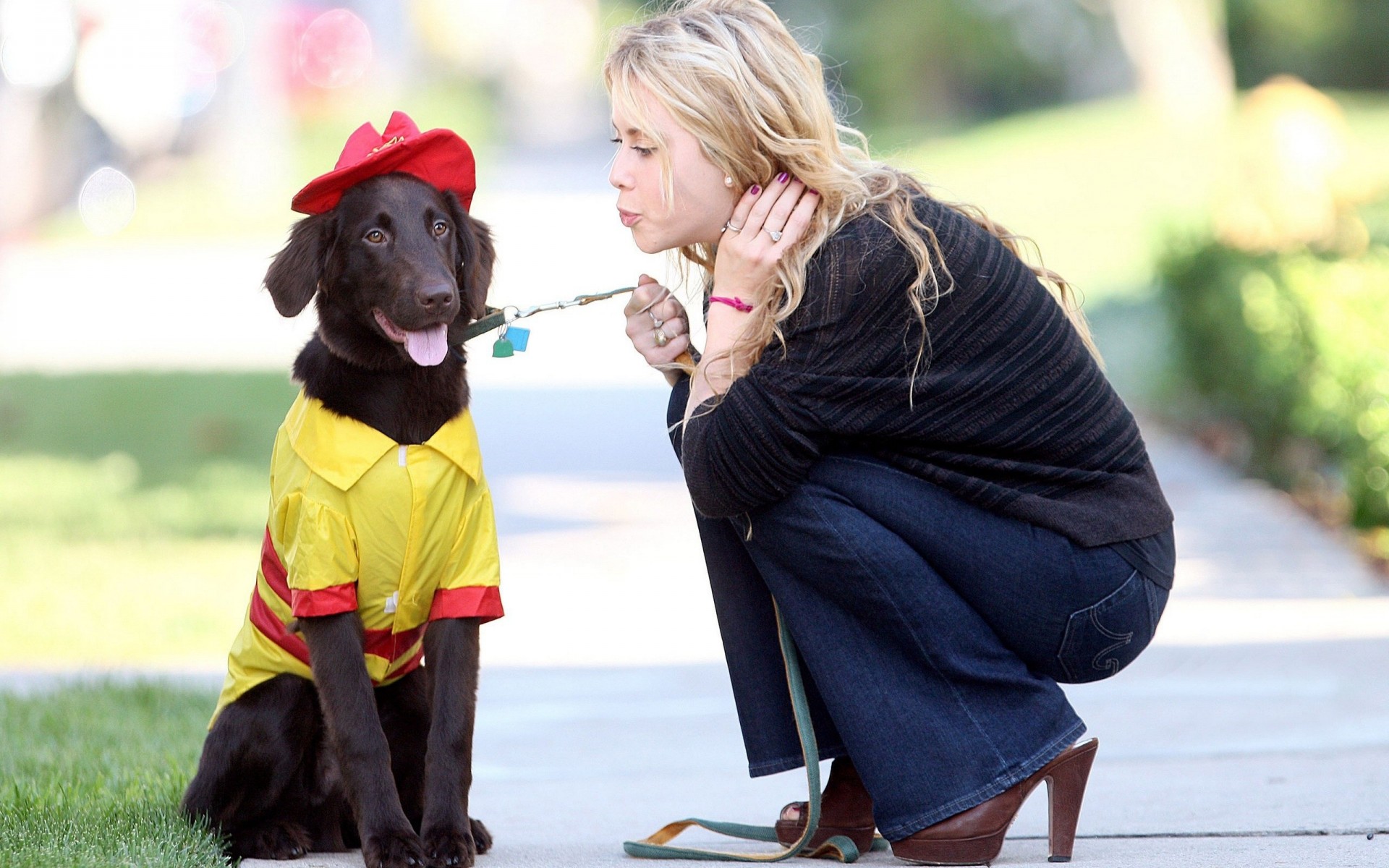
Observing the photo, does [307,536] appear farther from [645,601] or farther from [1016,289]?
[645,601]

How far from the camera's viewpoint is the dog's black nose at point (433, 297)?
308 cm

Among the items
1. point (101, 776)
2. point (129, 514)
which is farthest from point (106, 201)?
point (101, 776)

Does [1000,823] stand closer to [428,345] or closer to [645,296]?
[645,296]

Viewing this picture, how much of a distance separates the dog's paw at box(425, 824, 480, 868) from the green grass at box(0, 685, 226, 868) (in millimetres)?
388

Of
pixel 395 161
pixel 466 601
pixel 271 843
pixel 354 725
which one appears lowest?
pixel 271 843

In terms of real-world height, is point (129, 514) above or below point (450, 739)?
below

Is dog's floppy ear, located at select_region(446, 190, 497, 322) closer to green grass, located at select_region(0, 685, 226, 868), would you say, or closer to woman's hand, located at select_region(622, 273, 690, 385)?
woman's hand, located at select_region(622, 273, 690, 385)

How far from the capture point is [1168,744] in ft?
14.3

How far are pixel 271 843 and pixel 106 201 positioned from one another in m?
22.0

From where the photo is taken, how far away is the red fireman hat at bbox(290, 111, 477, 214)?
3.21 meters

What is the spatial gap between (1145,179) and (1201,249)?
14460 millimetres

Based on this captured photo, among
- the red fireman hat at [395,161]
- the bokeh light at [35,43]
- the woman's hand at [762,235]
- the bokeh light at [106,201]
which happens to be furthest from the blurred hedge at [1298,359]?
the bokeh light at [106,201]

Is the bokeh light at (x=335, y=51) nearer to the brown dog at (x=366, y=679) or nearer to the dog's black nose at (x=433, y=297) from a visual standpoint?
the brown dog at (x=366, y=679)

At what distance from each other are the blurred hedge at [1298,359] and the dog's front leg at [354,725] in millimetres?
4320
